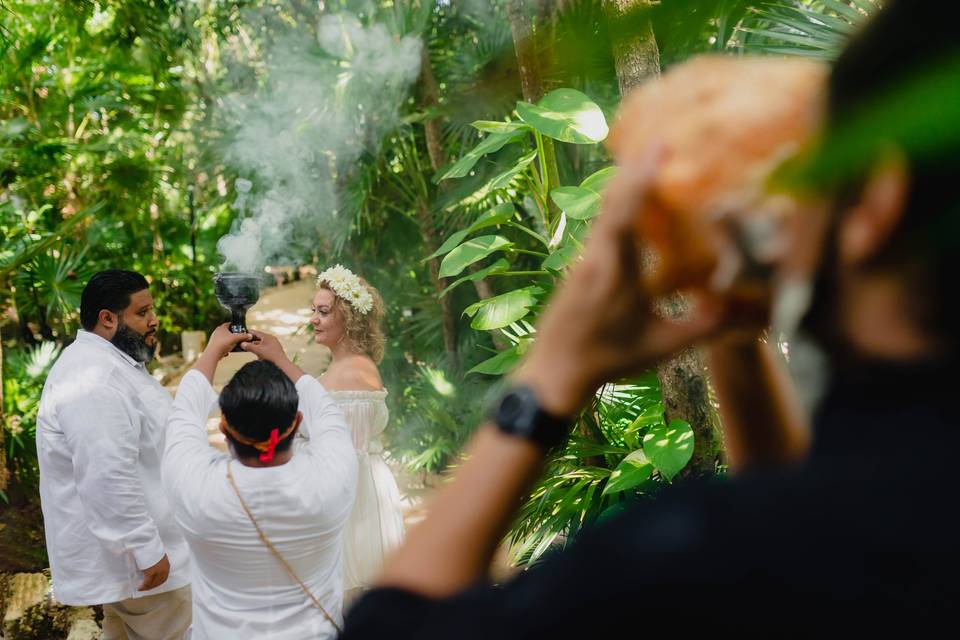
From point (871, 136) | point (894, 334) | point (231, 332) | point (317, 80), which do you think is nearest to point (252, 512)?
point (231, 332)

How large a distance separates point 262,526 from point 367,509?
6.04 feet

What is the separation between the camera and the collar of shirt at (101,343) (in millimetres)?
3525

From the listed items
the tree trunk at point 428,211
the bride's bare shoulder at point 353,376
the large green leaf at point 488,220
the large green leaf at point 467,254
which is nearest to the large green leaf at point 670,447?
the large green leaf at point 467,254

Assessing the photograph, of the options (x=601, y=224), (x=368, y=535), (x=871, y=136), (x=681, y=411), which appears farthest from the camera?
(x=368, y=535)

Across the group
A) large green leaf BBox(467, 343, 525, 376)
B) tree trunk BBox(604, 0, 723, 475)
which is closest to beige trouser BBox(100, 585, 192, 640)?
large green leaf BBox(467, 343, 525, 376)

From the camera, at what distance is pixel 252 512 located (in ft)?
7.02

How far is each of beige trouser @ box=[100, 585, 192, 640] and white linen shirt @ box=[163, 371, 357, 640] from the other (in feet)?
3.83

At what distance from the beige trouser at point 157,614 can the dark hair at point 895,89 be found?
3632 mm

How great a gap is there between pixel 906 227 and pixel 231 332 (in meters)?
3.13

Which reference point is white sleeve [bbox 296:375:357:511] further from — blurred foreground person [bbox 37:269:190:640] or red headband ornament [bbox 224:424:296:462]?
blurred foreground person [bbox 37:269:190:640]

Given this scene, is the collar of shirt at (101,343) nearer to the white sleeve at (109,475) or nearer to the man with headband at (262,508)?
the white sleeve at (109,475)

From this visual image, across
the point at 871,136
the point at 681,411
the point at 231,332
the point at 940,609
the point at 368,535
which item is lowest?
the point at 368,535

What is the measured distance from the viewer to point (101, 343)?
355 cm

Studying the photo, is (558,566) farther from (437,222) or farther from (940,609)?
(437,222)
